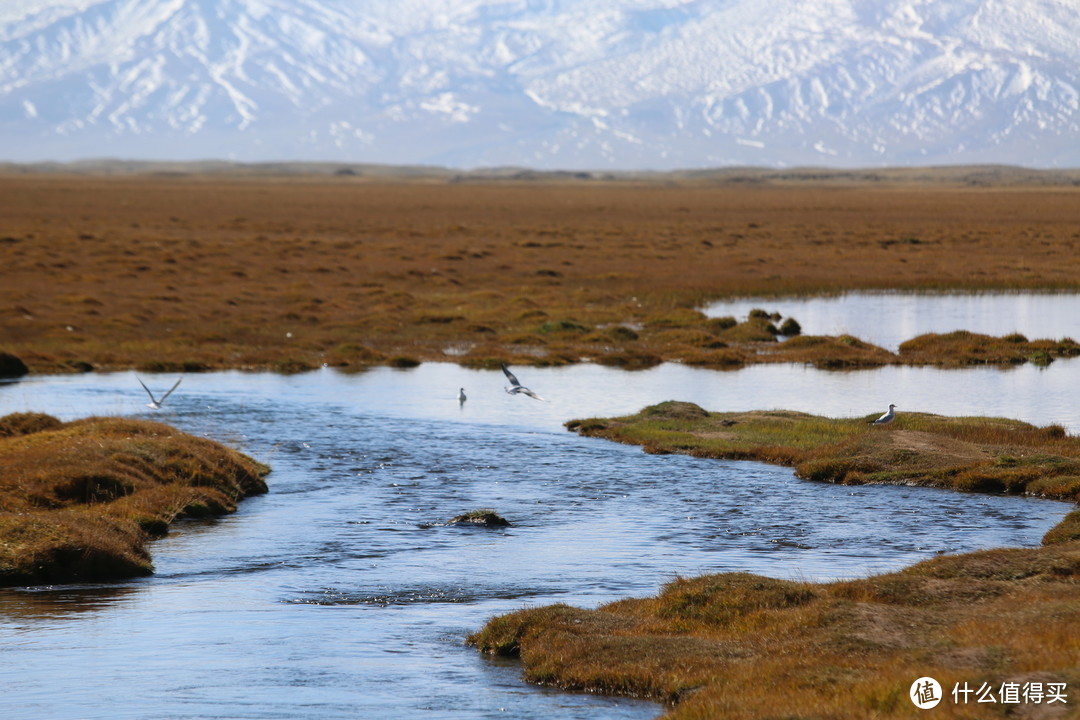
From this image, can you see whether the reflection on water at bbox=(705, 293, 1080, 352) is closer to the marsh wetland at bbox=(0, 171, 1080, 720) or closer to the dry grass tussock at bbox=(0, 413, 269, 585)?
the marsh wetland at bbox=(0, 171, 1080, 720)

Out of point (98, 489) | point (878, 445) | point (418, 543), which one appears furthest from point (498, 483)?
point (878, 445)

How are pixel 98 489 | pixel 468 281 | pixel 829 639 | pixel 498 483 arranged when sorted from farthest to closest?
pixel 468 281, pixel 498 483, pixel 98 489, pixel 829 639

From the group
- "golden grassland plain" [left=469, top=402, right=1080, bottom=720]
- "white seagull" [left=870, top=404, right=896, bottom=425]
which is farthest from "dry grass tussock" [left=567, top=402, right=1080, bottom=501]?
"golden grassland plain" [left=469, top=402, right=1080, bottom=720]

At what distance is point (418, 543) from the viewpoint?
2520cm

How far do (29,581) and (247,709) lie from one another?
25.6ft

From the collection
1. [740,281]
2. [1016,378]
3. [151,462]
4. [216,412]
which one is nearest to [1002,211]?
[740,281]

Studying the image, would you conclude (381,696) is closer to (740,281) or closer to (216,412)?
(216,412)

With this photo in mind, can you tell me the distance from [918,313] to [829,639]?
5226 cm

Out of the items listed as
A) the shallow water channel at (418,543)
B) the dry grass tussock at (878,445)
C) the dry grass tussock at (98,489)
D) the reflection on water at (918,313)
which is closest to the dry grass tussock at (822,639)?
the shallow water channel at (418,543)

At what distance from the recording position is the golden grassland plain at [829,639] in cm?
1360

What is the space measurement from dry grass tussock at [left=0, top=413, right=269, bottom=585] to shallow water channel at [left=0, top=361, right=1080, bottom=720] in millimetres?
771

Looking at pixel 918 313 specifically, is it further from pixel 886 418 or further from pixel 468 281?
pixel 886 418

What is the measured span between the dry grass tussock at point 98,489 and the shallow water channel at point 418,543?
2.53 ft

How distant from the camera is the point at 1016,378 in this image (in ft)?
154
